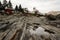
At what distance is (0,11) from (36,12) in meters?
10.9

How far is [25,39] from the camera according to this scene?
108 inches

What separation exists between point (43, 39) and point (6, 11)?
1113 centimetres

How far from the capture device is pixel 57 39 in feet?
9.83

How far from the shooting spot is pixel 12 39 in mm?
2588

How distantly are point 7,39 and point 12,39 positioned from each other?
3.8 inches

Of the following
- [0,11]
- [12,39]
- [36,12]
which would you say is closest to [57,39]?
[12,39]

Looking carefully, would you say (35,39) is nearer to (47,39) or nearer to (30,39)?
(30,39)

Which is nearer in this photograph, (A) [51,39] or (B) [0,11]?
(A) [51,39]

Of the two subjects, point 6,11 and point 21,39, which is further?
point 6,11

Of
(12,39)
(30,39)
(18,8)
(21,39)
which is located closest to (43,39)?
(30,39)

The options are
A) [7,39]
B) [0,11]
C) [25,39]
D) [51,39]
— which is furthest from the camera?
[0,11]

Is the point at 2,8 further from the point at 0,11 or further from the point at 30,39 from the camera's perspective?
the point at 30,39

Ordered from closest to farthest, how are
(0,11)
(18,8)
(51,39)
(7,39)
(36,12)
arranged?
(7,39) < (51,39) < (0,11) < (18,8) < (36,12)

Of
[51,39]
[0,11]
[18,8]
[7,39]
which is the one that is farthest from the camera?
[18,8]
